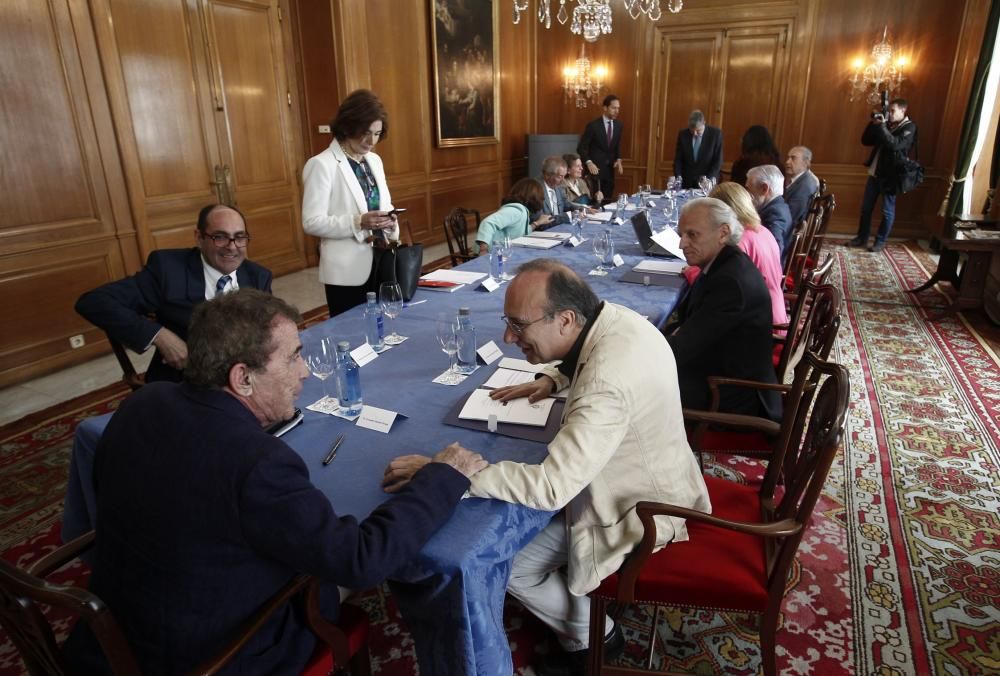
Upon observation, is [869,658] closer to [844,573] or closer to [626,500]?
[844,573]

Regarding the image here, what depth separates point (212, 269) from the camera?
2432 mm

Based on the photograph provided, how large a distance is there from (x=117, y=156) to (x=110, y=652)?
14.7ft

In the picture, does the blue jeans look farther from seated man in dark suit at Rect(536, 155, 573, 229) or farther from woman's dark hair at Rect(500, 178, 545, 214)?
woman's dark hair at Rect(500, 178, 545, 214)

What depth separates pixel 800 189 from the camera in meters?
5.05

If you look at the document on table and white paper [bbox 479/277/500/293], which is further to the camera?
white paper [bbox 479/277/500/293]

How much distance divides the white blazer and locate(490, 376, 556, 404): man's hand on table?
62.6 inches

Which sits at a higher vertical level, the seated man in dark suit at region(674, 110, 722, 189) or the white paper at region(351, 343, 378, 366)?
the seated man in dark suit at region(674, 110, 722, 189)

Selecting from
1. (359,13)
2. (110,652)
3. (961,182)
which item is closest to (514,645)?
(110,652)

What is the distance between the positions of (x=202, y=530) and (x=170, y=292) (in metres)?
1.60

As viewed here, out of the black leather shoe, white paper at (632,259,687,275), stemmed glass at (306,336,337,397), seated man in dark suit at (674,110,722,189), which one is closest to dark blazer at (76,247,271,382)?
stemmed glass at (306,336,337,397)

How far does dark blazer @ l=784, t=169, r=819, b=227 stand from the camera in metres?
4.97

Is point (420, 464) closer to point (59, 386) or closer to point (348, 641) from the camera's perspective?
point (348, 641)

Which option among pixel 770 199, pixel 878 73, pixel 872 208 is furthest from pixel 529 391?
pixel 878 73

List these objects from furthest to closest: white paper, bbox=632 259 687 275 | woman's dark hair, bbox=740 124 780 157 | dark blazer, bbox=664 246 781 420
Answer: woman's dark hair, bbox=740 124 780 157 < white paper, bbox=632 259 687 275 < dark blazer, bbox=664 246 781 420
